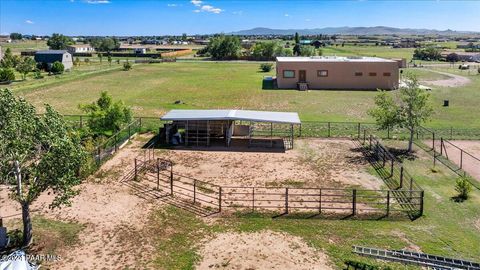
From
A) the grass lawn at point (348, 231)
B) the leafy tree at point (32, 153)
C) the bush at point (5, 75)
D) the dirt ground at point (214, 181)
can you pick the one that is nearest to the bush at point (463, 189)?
the grass lawn at point (348, 231)

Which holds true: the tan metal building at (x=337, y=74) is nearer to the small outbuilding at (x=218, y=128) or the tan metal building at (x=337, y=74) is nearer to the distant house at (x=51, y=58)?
the small outbuilding at (x=218, y=128)

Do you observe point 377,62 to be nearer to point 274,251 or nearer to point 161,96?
point 161,96

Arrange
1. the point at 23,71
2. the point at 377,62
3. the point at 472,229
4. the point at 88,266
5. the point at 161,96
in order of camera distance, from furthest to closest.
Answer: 1. the point at 23,71
2. the point at 377,62
3. the point at 161,96
4. the point at 472,229
5. the point at 88,266

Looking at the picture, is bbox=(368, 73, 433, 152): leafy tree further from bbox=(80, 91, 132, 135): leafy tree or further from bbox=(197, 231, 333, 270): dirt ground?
bbox=(80, 91, 132, 135): leafy tree

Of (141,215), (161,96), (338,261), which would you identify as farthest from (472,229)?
(161,96)

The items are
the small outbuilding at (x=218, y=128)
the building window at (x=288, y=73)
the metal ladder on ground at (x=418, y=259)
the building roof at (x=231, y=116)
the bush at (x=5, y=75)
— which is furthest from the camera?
the bush at (x=5, y=75)

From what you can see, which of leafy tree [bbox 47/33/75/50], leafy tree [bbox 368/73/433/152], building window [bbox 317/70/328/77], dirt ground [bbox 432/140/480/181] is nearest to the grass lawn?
dirt ground [bbox 432/140/480/181]
